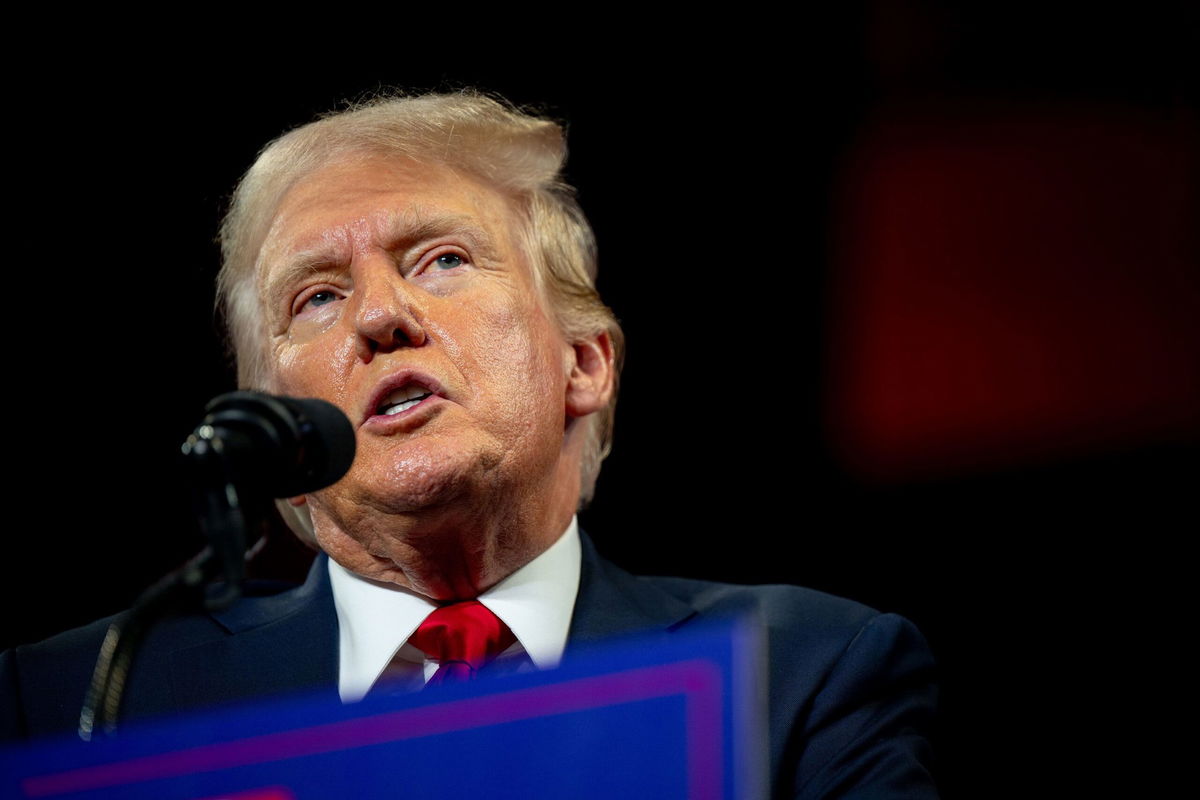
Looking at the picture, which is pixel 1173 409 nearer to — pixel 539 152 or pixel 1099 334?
pixel 1099 334

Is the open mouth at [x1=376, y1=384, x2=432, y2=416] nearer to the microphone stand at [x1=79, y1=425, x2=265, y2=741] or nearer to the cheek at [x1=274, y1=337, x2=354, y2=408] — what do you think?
the cheek at [x1=274, y1=337, x2=354, y2=408]

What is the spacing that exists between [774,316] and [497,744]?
1.73 m

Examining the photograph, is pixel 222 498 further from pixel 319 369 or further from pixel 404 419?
pixel 319 369

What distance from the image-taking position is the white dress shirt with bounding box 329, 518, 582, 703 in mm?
1920

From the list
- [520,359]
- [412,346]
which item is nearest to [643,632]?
[520,359]

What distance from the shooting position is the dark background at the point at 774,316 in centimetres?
235

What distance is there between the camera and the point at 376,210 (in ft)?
6.66

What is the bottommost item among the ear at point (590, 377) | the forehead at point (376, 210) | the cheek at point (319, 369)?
the ear at point (590, 377)

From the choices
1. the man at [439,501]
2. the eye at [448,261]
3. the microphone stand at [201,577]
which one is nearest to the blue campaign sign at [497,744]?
the microphone stand at [201,577]

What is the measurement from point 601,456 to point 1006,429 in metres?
0.78

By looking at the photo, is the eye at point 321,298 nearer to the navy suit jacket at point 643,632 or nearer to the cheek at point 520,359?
the cheek at point 520,359

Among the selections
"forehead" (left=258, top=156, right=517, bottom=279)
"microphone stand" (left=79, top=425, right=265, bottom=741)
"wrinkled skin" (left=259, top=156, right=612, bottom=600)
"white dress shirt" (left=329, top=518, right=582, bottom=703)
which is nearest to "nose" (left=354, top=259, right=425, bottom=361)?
"wrinkled skin" (left=259, top=156, right=612, bottom=600)

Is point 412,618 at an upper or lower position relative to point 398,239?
lower

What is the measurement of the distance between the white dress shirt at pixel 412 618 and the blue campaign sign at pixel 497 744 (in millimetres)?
950
